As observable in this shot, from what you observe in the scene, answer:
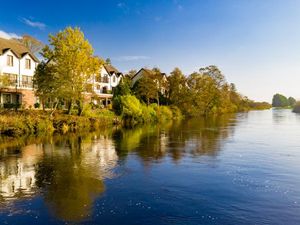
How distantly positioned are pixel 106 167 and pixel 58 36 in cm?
3589

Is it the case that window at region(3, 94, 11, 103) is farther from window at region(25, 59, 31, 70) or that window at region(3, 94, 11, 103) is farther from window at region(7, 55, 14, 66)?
window at region(25, 59, 31, 70)

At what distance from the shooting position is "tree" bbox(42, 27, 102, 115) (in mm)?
51625

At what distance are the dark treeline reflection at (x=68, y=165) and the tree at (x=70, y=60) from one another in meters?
14.2

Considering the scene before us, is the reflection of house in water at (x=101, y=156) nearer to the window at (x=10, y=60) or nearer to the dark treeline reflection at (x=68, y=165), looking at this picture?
the dark treeline reflection at (x=68, y=165)

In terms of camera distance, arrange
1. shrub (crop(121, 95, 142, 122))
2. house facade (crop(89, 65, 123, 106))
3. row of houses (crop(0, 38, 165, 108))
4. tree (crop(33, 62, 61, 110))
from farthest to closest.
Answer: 1. house facade (crop(89, 65, 123, 106))
2. shrub (crop(121, 95, 142, 122))
3. row of houses (crop(0, 38, 165, 108))
4. tree (crop(33, 62, 61, 110))

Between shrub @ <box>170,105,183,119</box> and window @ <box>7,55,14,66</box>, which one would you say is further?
shrub @ <box>170,105,183,119</box>

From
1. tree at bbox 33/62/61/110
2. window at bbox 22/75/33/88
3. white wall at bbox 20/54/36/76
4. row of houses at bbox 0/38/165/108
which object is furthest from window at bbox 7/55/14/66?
tree at bbox 33/62/61/110

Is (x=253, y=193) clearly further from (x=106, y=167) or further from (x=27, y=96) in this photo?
(x=27, y=96)

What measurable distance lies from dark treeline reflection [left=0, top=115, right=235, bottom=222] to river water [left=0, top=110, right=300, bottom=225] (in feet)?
0.19

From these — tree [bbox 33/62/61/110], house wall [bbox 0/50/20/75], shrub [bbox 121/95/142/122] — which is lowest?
shrub [bbox 121/95/142/122]

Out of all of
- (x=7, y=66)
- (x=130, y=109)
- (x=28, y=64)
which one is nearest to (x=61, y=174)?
(x=130, y=109)

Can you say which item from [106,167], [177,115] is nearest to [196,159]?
[106,167]

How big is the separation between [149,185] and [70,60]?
127ft

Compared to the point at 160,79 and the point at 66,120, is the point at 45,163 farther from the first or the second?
the point at 160,79
